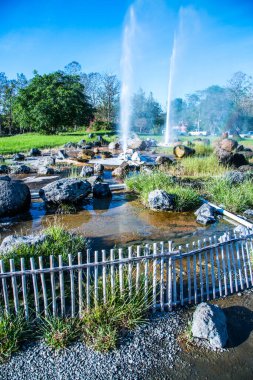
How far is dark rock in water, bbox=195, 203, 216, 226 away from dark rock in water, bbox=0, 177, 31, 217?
17.4ft

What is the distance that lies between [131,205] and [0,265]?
657 cm

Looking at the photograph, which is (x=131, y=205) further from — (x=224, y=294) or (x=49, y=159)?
(x=49, y=159)

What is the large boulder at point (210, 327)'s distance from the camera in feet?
12.1

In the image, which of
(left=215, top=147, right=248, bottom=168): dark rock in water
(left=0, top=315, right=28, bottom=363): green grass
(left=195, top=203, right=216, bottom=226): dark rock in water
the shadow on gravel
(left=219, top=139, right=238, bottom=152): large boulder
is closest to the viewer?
(left=0, top=315, right=28, bottom=363): green grass

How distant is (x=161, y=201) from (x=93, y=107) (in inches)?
1838

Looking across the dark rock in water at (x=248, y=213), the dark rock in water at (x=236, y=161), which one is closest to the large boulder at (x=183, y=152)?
the dark rock in water at (x=236, y=161)

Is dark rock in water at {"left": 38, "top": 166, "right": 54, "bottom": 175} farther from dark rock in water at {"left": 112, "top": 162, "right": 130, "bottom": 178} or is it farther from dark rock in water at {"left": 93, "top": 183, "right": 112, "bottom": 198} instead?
dark rock in water at {"left": 93, "top": 183, "right": 112, "bottom": 198}

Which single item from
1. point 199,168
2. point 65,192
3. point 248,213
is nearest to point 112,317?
point 65,192

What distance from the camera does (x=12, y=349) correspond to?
3512 millimetres

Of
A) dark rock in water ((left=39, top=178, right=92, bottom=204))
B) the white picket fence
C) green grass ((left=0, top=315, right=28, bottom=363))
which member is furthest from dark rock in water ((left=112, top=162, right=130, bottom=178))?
green grass ((left=0, top=315, right=28, bottom=363))

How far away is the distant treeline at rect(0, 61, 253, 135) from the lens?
1545 inches

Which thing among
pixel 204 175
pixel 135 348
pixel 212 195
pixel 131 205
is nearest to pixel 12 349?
pixel 135 348

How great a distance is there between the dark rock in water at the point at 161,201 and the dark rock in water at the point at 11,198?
3990 millimetres

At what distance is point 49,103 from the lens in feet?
125
